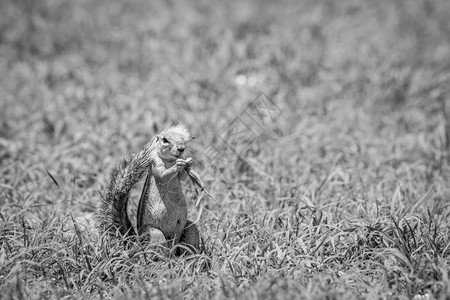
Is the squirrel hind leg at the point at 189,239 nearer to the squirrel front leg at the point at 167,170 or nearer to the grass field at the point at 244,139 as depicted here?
the grass field at the point at 244,139

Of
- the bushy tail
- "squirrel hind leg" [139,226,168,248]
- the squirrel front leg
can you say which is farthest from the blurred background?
the squirrel front leg

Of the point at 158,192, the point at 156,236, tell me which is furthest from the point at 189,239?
the point at 158,192

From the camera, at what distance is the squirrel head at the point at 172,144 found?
11.2 feet

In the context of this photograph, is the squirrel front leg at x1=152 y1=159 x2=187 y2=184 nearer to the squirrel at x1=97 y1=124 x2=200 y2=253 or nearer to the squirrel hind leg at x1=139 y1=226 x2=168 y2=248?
the squirrel at x1=97 y1=124 x2=200 y2=253

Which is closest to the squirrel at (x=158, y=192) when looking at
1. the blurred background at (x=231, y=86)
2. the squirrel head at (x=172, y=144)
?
the squirrel head at (x=172, y=144)

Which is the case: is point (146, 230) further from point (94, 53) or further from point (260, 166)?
point (94, 53)

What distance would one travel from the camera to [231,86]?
272 inches

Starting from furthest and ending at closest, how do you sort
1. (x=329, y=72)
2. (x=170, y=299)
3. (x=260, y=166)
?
(x=329, y=72), (x=260, y=166), (x=170, y=299)

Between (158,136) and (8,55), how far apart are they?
16.6 ft

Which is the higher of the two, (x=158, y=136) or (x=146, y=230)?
(x=158, y=136)

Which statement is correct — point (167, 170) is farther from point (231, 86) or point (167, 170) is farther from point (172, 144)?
point (231, 86)

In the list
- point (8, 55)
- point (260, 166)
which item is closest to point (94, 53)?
point (8, 55)

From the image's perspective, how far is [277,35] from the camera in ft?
26.7

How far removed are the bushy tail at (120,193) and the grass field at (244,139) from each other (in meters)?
0.16
